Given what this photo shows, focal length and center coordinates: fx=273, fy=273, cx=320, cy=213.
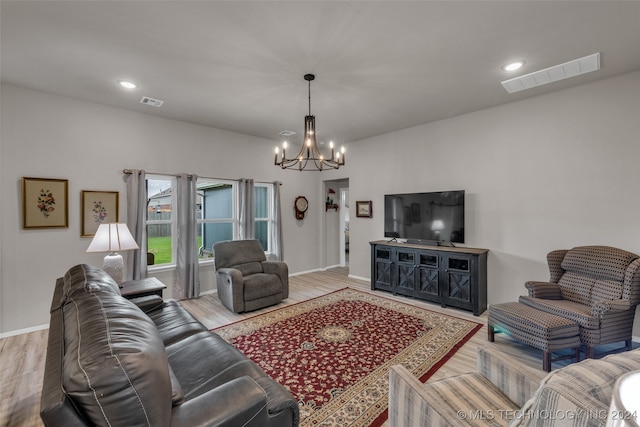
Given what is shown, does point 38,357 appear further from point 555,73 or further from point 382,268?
point 555,73

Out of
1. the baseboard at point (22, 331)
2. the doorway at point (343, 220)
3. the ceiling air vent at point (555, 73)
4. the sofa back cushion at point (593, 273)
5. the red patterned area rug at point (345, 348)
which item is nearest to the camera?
the red patterned area rug at point (345, 348)

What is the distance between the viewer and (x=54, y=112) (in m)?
3.38

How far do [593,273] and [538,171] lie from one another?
1382mm

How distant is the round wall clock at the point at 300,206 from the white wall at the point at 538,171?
2197mm

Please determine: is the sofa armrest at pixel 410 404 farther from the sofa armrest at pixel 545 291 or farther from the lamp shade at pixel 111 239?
the lamp shade at pixel 111 239

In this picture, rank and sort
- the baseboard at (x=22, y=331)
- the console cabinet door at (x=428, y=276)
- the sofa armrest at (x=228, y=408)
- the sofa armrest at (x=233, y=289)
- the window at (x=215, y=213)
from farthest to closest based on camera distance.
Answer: the window at (x=215, y=213) → the console cabinet door at (x=428, y=276) → the sofa armrest at (x=233, y=289) → the baseboard at (x=22, y=331) → the sofa armrest at (x=228, y=408)

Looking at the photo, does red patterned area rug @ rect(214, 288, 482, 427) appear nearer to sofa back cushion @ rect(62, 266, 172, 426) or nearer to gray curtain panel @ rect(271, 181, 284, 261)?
sofa back cushion @ rect(62, 266, 172, 426)

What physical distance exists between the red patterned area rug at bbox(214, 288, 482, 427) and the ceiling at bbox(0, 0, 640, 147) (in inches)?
112

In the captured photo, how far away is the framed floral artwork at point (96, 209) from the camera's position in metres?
3.58

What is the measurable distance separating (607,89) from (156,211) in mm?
6105

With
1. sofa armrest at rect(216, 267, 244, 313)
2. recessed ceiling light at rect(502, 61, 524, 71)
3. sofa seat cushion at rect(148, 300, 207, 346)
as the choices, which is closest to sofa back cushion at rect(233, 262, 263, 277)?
sofa armrest at rect(216, 267, 244, 313)

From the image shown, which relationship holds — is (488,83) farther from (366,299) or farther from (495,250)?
(366,299)

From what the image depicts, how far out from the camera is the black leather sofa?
0.82 metres

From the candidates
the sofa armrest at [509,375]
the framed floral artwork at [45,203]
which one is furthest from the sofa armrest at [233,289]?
the sofa armrest at [509,375]
